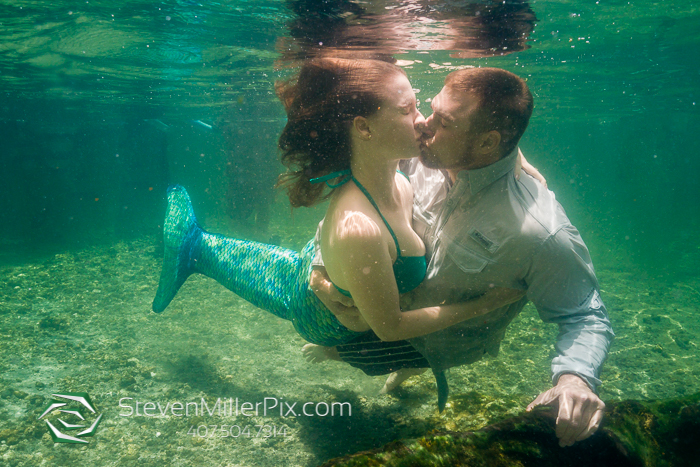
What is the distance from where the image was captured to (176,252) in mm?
6000

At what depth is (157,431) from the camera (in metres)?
5.17

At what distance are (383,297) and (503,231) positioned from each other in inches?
42.7

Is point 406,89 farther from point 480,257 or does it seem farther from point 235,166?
point 235,166

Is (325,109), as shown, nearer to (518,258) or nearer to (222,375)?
(518,258)

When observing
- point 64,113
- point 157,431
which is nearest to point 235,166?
point 157,431

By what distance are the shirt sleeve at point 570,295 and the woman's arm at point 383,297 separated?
0.29 metres

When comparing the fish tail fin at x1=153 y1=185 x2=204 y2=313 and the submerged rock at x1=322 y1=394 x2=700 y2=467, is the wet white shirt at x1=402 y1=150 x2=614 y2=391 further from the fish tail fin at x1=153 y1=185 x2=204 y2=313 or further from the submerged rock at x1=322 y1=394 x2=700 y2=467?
the fish tail fin at x1=153 y1=185 x2=204 y2=313

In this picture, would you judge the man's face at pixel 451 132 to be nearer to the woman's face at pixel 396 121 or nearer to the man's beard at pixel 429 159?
the man's beard at pixel 429 159

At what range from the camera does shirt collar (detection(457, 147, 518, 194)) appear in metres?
3.18

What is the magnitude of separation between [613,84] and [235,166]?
19630 millimetres

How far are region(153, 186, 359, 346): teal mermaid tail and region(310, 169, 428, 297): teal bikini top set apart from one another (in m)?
0.90

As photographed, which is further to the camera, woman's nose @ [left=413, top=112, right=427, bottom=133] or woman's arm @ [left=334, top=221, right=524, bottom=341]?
woman's nose @ [left=413, top=112, right=427, bottom=133]

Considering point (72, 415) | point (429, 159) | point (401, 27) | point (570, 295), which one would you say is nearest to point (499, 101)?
point (429, 159)

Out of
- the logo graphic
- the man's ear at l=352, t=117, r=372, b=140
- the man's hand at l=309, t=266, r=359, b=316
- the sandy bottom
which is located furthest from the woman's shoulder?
the logo graphic
